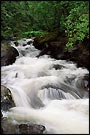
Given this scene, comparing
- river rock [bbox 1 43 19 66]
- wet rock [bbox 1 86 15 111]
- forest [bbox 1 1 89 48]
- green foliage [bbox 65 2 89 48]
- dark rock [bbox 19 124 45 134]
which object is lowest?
dark rock [bbox 19 124 45 134]

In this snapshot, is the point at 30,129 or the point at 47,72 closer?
the point at 30,129

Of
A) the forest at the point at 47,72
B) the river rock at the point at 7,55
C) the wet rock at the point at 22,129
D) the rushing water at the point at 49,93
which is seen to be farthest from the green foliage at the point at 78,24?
the river rock at the point at 7,55

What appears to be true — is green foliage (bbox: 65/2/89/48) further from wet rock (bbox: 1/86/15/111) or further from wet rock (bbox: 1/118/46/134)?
wet rock (bbox: 1/118/46/134)

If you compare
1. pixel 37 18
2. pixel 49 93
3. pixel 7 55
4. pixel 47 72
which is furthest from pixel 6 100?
pixel 37 18

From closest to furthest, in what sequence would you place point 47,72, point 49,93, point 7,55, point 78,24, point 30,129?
point 30,129 → point 78,24 → point 49,93 → point 47,72 → point 7,55

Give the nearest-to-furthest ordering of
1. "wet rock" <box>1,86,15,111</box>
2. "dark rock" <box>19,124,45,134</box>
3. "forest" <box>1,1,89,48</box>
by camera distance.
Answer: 1. "dark rock" <box>19,124,45,134</box>
2. "wet rock" <box>1,86,15,111</box>
3. "forest" <box>1,1,89,48</box>

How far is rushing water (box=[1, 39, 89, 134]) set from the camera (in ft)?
27.0

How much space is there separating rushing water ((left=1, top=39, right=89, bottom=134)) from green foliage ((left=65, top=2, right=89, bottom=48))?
162 centimetres

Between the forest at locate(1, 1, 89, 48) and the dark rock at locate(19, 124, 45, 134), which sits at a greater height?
the forest at locate(1, 1, 89, 48)

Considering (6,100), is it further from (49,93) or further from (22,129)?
(49,93)

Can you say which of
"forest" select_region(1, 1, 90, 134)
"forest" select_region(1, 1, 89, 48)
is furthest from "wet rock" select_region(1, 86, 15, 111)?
"forest" select_region(1, 1, 89, 48)

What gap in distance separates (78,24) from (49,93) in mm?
2366

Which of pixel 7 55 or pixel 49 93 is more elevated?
pixel 7 55

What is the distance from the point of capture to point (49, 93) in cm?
1002
